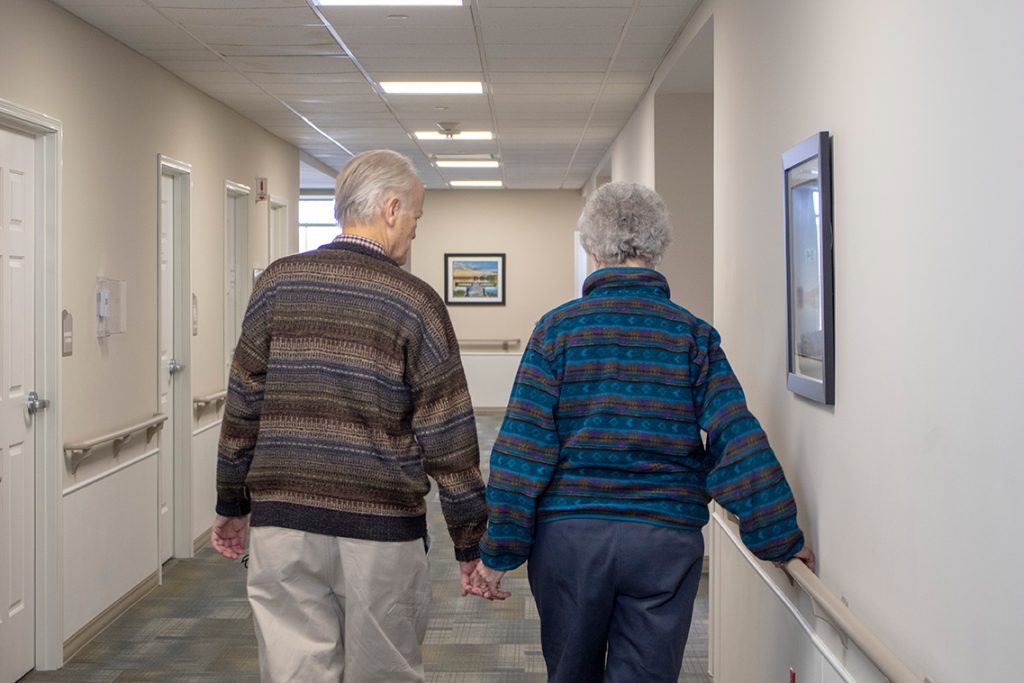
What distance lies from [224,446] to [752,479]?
3.71ft

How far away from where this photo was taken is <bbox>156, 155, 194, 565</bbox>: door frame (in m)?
6.43

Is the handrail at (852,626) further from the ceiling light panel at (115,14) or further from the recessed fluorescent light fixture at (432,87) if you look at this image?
the recessed fluorescent light fixture at (432,87)

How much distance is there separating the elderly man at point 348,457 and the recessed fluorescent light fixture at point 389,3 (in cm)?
243

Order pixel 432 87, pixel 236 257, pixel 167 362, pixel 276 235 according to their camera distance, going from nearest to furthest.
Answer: pixel 167 362
pixel 432 87
pixel 236 257
pixel 276 235

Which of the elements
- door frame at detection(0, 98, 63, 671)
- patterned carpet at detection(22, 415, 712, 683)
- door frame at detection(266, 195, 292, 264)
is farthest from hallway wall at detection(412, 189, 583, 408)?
door frame at detection(0, 98, 63, 671)

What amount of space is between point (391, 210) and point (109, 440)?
9.64 ft

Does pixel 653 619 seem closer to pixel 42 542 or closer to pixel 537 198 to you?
pixel 42 542

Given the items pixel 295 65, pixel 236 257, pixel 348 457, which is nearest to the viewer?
pixel 348 457

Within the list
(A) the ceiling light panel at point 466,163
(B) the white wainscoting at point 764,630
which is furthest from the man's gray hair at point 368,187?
(A) the ceiling light panel at point 466,163

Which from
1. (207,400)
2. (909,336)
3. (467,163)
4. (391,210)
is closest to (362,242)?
(391,210)

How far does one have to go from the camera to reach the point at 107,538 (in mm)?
5105

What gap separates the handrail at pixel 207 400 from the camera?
22.0 ft

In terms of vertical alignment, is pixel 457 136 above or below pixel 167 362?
above

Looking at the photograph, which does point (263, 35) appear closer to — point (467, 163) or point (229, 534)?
point (229, 534)
